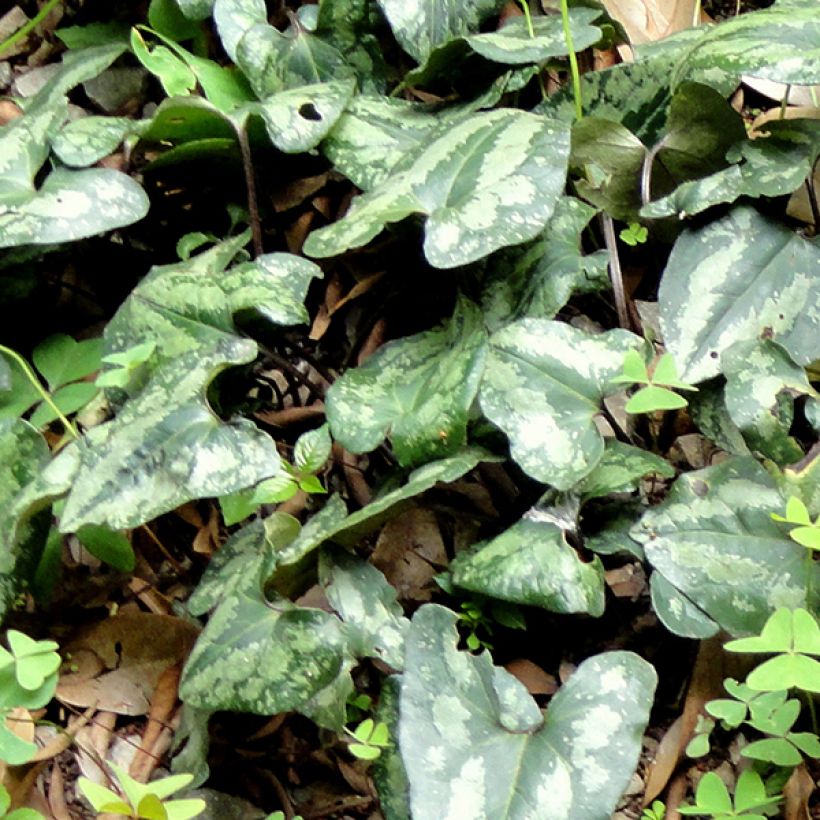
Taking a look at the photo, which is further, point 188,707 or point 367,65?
point 367,65

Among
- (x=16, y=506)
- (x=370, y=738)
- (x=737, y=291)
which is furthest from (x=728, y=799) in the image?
(x=16, y=506)

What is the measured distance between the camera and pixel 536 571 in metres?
0.97

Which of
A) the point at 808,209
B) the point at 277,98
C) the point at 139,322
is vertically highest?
the point at 277,98

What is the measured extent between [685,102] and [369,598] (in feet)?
2.34

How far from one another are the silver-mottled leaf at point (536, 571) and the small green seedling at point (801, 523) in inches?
7.6

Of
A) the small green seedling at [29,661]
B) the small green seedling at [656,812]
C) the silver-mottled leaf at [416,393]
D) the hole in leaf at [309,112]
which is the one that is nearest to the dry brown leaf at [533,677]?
the small green seedling at [656,812]

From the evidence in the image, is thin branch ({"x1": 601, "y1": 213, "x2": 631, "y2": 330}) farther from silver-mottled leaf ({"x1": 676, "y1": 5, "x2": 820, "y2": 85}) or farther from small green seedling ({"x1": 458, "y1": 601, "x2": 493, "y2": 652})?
small green seedling ({"x1": 458, "y1": 601, "x2": 493, "y2": 652})

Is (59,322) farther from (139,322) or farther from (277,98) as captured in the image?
(277,98)

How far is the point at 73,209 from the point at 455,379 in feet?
1.72

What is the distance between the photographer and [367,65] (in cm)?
143

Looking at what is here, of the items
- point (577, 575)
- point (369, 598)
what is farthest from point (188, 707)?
point (577, 575)

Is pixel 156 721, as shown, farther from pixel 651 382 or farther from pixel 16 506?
pixel 651 382

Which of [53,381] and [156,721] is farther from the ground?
[53,381]

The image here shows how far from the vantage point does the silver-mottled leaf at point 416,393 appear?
1040 mm
